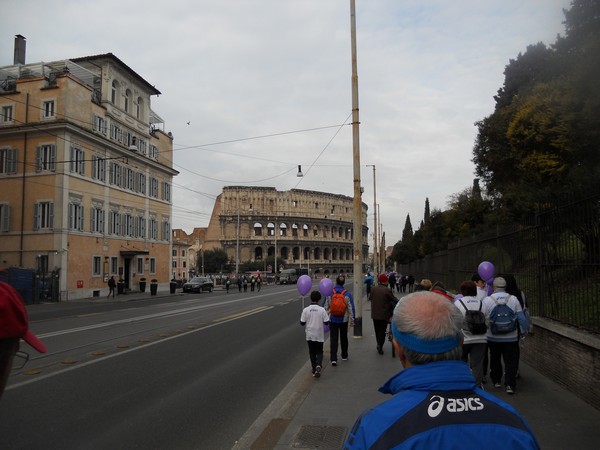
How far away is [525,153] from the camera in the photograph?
21406 mm

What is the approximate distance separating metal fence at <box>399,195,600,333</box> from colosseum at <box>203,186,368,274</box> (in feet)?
333

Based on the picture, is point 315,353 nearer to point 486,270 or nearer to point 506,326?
point 506,326

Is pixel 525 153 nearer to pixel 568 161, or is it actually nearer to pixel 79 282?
pixel 568 161

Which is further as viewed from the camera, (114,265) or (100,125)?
(114,265)

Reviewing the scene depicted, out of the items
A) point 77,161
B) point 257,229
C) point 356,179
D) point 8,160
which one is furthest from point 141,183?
point 257,229

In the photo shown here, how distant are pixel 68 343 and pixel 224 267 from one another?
94.0m

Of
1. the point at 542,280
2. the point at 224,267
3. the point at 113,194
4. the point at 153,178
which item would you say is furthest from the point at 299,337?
the point at 224,267

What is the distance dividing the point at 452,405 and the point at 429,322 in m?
0.35

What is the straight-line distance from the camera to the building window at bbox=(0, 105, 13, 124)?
119 feet

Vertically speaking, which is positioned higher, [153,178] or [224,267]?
[153,178]

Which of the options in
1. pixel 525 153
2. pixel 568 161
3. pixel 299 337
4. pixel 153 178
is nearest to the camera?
pixel 299 337

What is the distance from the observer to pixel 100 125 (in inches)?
1539

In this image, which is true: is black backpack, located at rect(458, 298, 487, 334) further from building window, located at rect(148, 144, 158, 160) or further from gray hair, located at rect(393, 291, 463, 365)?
building window, located at rect(148, 144, 158, 160)

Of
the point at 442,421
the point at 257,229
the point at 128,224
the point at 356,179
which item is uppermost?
the point at 257,229
